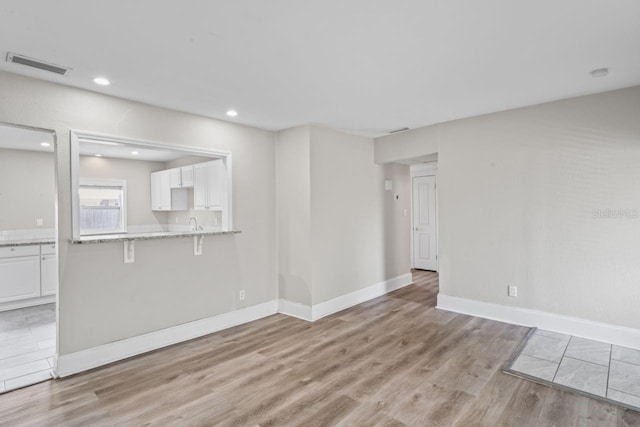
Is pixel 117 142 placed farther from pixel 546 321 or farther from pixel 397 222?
pixel 546 321

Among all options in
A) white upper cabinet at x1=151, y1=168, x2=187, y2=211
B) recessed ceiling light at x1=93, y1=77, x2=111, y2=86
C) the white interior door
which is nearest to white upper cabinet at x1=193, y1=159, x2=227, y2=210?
white upper cabinet at x1=151, y1=168, x2=187, y2=211

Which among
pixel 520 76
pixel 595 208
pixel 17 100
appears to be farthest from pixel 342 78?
pixel 595 208

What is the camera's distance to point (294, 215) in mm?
4477

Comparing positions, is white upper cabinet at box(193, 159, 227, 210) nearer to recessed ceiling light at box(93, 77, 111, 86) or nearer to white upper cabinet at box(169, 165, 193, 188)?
white upper cabinet at box(169, 165, 193, 188)

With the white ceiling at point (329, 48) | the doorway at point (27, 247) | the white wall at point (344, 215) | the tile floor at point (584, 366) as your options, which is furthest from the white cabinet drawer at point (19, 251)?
the tile floor at point (584, 366)

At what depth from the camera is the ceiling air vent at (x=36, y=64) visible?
2.40m

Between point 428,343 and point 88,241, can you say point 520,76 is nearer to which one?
point 428,343

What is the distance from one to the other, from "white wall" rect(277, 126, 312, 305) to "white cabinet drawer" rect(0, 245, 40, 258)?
3.60 meters

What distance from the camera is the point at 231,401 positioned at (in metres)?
2.50

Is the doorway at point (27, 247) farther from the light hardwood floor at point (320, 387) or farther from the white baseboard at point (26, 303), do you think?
the light hardwood floor at point (320, 387)

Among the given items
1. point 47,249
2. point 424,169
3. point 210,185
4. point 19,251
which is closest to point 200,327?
point 210,185

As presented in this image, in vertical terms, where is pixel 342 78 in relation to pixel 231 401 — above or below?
above

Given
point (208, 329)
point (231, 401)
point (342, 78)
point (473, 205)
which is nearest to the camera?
point (231, 401)

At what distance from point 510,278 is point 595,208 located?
115cm
